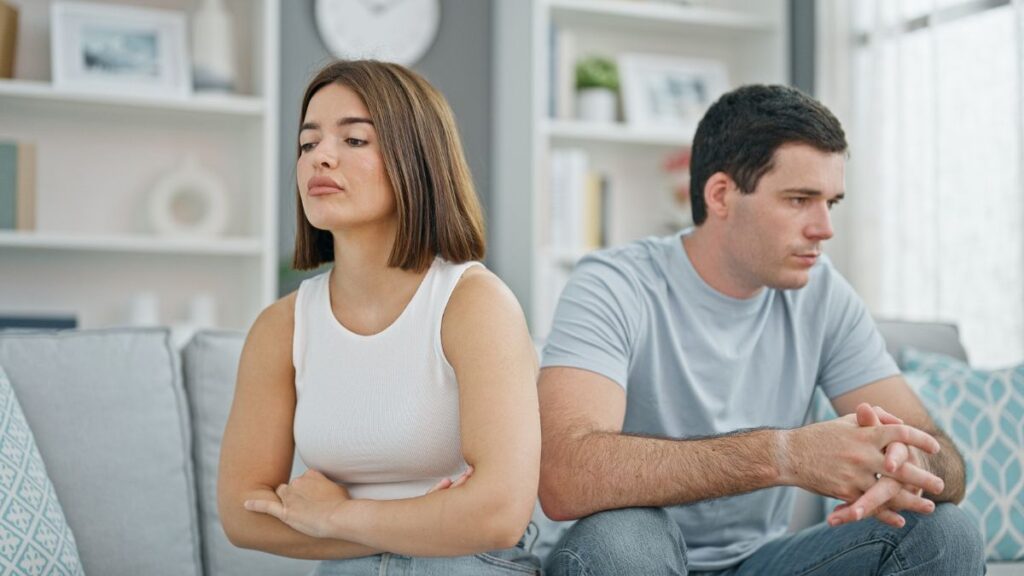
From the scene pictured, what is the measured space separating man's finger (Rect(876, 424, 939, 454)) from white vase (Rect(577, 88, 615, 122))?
2147 mm

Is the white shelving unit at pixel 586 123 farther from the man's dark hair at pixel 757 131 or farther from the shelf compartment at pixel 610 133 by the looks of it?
the man's dark hair at pixel 757 131

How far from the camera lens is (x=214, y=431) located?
1.87 meters

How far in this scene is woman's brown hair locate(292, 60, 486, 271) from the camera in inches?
53.4

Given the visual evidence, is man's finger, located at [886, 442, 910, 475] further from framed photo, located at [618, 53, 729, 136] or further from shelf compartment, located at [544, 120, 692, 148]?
framed photo, located at [618, 53, 729, 136]

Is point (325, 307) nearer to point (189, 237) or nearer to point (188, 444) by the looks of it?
point (188, 444)

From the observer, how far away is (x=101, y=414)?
1.77 metres

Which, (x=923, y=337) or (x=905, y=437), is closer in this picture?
(x=905, y=437)

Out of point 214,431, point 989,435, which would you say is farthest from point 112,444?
point 989,435

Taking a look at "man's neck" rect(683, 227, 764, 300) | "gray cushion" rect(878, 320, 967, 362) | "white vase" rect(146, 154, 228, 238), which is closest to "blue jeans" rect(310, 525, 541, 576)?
"man's neck" rect(683, 227, 764, 300)

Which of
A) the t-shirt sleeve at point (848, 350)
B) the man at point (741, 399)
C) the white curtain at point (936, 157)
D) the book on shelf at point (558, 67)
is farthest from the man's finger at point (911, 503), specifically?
the book on shelf at point (558, 67)

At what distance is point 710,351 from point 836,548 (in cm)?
35

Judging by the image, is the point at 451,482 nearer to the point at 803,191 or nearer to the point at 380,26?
the point at 803,191

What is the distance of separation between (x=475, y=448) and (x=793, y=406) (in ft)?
2.30

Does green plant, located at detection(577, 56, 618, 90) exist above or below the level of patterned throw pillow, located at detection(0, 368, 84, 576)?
above
